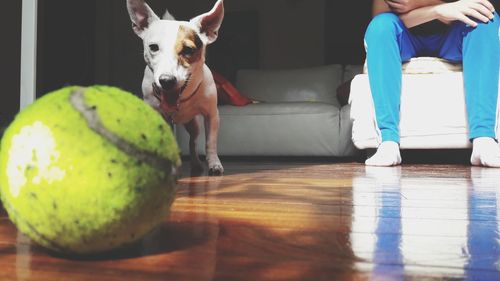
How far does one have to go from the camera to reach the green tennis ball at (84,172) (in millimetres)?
394

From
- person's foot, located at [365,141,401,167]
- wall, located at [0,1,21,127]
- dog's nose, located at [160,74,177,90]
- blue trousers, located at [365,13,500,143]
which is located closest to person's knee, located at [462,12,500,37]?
blue trousers, located at [365,13,500,143]

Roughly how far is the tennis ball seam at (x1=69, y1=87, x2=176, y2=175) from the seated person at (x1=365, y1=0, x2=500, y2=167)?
1699 millimetres

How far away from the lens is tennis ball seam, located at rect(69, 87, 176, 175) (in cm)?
41

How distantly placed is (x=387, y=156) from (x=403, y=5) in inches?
27.2

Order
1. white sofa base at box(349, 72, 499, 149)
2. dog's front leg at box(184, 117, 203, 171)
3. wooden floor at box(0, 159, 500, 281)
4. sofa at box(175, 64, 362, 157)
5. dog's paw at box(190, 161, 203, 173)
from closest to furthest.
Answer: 1. wooden floor at box(0, 159, 500, 281)
2. dog's paw at box(190, 161, 203, 173)
3. dog's front leg at box(184, 117, 203, 171)
4. white sofa base at box(349, 72, 499, 149)
5. sofa at box(175, 64, 362, 157)

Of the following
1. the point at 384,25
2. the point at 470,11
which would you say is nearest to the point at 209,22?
the point at 384,25

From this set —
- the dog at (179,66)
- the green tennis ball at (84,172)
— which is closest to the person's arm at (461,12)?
the dog at (179,66)

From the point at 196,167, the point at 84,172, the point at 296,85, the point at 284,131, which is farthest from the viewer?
the point at 296,85

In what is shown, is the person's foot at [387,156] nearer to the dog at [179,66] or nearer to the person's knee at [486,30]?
the person's knee at [486,30]

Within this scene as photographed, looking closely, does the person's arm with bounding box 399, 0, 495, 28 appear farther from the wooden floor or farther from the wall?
the wall

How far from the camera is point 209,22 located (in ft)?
5.13

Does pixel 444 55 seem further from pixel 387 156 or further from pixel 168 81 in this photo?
pixel 168 81

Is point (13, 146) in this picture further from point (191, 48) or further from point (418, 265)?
point (191, 48)

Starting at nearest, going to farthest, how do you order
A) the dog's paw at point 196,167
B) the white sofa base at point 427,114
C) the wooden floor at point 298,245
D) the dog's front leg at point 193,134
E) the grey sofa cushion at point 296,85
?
the wooden floor at point 298,245
the dog's paw at point 196,167
the dog's front leg at point 193,134
the white sofa base at point 427,114
the grey sofa cushion at point 296,85
